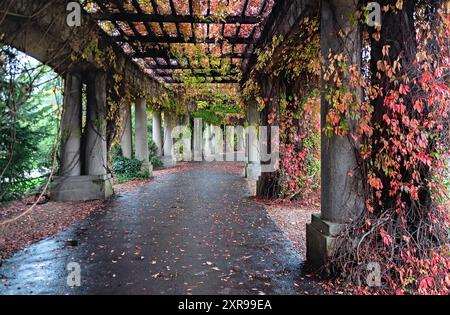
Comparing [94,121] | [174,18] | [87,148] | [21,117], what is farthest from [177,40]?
[21,117]

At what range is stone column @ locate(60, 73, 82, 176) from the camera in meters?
7.38

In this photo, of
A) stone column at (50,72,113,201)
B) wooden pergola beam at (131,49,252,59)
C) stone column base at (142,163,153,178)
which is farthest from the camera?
stone column base at (142,163,153,178)

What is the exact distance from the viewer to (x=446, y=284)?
294cm

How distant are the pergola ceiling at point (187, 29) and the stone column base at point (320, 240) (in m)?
4.09

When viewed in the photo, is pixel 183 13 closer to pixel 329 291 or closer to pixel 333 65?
pixel 333 65

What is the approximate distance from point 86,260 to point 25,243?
124 cm

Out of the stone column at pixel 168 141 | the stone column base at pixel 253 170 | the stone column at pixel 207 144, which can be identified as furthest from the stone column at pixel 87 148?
the stone column at pixel 207 144

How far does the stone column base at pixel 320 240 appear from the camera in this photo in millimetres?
3264

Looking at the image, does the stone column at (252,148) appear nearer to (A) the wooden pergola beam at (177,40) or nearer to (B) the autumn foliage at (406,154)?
(A) the wooden pergola beam at (177,40)

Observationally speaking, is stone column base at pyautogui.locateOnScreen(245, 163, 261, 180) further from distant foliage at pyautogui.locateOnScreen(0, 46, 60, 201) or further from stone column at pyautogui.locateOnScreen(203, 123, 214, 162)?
stone column at pyautogui.locateOnScreen(203, 123, 214, 162)

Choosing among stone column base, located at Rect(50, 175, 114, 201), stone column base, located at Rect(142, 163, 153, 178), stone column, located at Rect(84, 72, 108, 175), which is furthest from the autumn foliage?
stone column base, located at Rect(142, 163, 153, 178)

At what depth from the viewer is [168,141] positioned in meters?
17.5

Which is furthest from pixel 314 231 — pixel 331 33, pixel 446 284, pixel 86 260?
pixel 86 260

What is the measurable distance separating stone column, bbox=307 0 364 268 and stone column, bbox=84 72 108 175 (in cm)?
591
